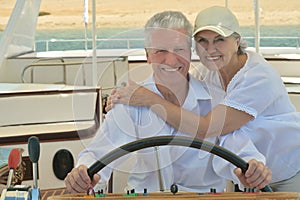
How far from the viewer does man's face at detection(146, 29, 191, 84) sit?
122cm

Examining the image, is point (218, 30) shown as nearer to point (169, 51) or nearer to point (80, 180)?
point (169, 51)

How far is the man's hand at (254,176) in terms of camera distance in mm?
1093

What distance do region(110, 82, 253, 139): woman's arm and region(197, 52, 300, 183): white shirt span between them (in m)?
0.09

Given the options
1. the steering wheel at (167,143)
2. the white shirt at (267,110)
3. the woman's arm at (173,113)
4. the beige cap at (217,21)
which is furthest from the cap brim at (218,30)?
the steering wheel at (167,143)

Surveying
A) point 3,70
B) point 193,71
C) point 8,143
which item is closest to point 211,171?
point 193,71

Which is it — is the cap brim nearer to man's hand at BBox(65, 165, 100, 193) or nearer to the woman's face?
the woman's face

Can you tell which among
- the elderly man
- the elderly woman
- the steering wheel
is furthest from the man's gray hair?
the steering wheel

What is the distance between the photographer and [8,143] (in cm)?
242

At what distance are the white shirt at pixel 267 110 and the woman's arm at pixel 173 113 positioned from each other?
90 millimetres

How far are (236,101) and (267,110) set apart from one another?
0.14m

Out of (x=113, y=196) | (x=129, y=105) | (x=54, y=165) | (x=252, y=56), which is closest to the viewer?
(x=113, y=196)

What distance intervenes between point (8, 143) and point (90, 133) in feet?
3.75

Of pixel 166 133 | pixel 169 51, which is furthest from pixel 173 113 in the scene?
pixel 169 51

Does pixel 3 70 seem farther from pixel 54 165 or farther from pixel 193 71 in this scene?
pixel 193 71
